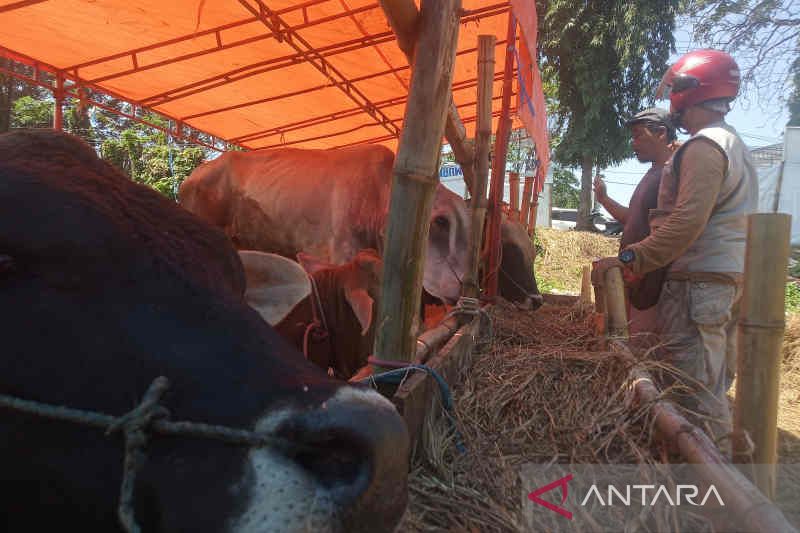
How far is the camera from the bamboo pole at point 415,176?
190cm

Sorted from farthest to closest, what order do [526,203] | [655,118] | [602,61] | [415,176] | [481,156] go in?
1. [602,61]
2. [526,203]
3. [481,156]
4. [655,118]
5. [415,176]

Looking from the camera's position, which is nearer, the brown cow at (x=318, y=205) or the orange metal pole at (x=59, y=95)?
the brown cow at (x=318, y=205)

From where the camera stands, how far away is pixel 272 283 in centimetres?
215

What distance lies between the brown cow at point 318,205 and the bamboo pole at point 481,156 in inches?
20.4

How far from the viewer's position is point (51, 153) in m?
1.33

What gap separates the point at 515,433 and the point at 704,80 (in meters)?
2.56

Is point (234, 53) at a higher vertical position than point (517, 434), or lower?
higher

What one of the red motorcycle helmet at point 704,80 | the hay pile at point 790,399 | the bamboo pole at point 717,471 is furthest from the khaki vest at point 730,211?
the hay pile at point 790,399

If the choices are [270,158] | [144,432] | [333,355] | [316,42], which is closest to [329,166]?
[270,158]

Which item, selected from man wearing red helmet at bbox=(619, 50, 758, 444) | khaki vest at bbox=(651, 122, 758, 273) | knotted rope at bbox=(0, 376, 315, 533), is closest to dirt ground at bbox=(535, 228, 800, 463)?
man wearing red helmet at bbox=(619, 50, 758, 444)

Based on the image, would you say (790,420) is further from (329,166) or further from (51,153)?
(51,153)

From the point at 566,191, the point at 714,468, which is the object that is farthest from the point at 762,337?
the point at 566,191

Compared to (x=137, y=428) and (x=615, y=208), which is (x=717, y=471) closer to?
(x=137, y=428)

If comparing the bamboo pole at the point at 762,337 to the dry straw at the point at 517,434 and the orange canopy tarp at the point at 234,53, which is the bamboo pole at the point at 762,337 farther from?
the orange canopy tarp at the point at 234,53
